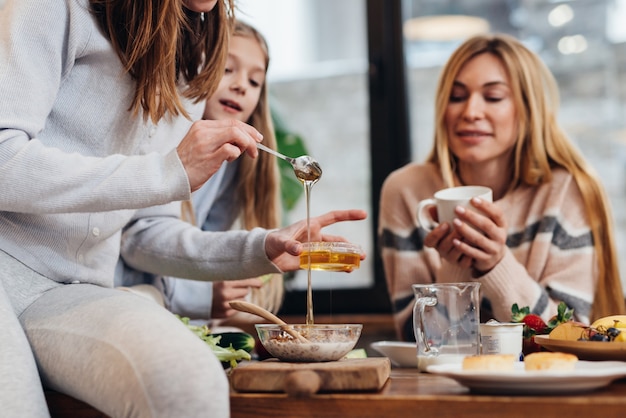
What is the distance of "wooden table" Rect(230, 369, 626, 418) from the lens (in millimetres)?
1006

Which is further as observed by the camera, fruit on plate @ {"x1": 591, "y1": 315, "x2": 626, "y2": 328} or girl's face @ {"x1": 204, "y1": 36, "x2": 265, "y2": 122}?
girl's face @ {"x1": 204, "y1": 36, "x2": 265, "y2": 122}

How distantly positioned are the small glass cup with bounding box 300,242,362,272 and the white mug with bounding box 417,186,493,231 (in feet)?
1.42

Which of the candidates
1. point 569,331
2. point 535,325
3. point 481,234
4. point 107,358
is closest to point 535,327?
point 535,325

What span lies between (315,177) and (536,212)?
35.2 inches

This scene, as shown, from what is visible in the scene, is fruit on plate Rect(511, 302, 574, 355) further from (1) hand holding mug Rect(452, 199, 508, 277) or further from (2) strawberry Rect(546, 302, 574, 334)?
(1) hand holding mug Rect(452, 199, 508, 277)

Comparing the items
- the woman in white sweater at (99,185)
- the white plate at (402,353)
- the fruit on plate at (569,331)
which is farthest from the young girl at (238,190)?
the fruit on plate at (569,331)

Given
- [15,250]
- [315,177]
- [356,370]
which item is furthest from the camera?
[315,177]

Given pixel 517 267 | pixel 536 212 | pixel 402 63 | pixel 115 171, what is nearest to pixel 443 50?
pixel 402 63

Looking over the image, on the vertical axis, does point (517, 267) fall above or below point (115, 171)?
below

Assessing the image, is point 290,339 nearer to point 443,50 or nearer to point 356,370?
point 356,370

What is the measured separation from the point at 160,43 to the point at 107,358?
62 centimetres

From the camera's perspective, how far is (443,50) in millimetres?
3230

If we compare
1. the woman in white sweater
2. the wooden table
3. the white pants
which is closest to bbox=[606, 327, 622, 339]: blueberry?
the wooden table

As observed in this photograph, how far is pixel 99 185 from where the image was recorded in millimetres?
1271
